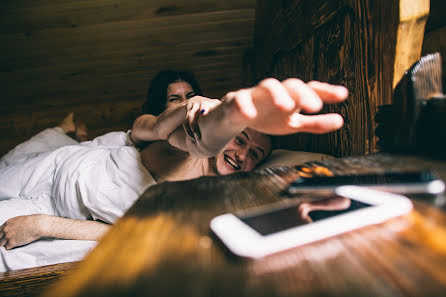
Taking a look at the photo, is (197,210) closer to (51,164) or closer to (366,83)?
(366,83)

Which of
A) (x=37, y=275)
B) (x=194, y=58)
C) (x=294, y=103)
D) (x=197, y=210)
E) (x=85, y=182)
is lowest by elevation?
(x=37, y=275)

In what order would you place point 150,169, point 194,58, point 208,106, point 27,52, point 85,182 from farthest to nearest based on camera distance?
point 194,58, point 27,52, point 150,169, point 85,182, point 208,106

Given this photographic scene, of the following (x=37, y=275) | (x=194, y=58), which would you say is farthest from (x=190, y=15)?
(x=37, y=275)

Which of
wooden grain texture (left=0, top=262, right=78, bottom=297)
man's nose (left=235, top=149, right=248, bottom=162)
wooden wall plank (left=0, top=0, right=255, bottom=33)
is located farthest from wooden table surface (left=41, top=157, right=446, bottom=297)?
wooden wall plank (left=0, top=0, right=255, bottom=33)

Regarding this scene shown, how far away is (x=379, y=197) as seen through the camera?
318mm

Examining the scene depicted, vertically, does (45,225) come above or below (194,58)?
below

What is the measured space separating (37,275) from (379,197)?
0.94m

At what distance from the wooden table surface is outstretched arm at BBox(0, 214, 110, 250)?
2.84ft

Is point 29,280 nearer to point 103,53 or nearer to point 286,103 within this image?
point 286,103

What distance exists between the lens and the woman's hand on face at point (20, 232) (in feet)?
3.06

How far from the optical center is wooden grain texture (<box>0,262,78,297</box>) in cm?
71

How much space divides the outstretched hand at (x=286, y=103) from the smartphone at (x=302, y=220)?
0.16 meters

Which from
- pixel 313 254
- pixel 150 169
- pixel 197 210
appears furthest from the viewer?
pixel 150 169

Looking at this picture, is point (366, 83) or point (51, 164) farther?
point (51, 164)
